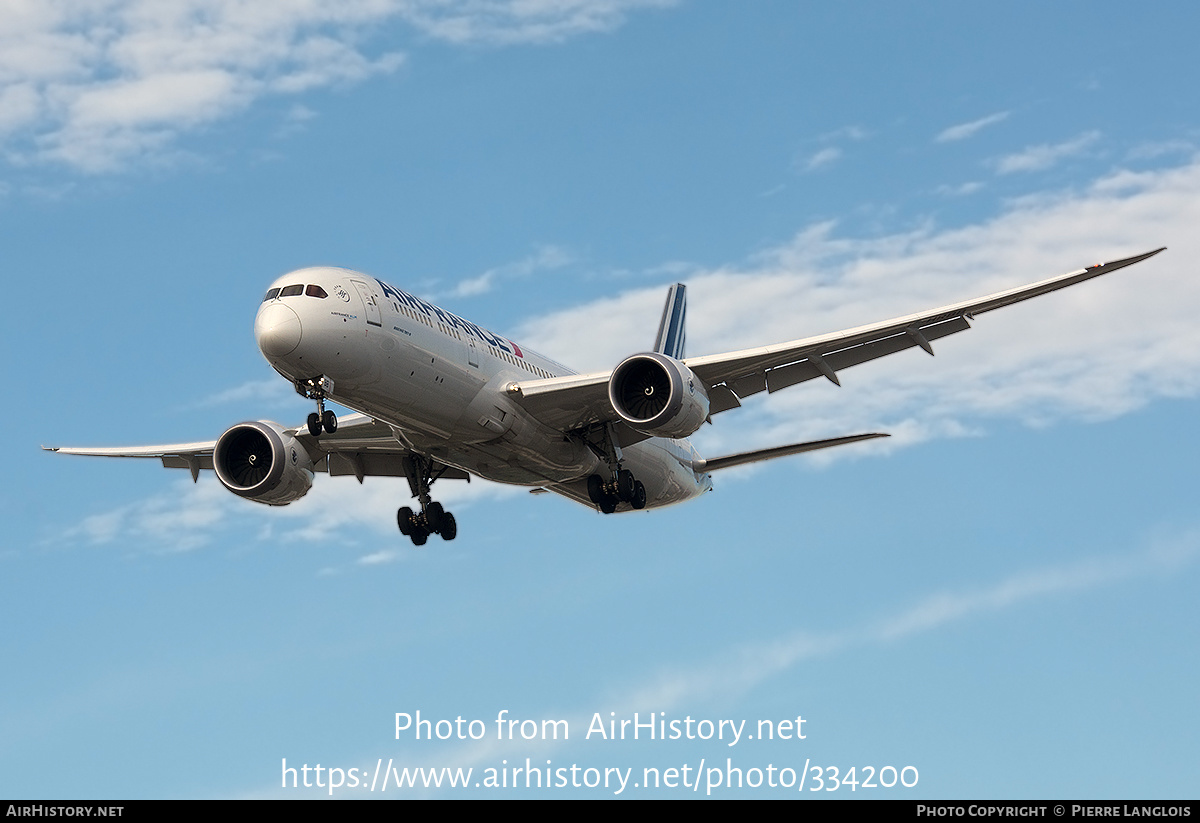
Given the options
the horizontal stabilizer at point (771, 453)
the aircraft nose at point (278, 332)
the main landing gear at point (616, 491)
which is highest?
the horizontal stabilizer at point (771, 453)

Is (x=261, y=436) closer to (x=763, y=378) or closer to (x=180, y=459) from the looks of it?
(x=180, y=459)

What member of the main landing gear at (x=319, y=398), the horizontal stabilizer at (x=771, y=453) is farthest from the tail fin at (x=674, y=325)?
the main landing gear at (x=319, y=398)

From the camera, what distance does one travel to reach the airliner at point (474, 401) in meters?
30.4

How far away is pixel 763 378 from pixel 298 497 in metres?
12.3

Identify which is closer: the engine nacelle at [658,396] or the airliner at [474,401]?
the airliner at [474,401]

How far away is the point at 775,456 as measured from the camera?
129 ft


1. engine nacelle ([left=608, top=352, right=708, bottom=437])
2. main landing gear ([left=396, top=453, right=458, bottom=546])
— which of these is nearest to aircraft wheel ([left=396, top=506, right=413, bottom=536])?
main landing gear ([left=396, top=453, right=458, bottom=546])

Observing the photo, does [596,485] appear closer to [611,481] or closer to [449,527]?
[611,481]

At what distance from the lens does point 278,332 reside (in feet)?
97.3

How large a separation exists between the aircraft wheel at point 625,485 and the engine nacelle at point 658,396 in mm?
4047

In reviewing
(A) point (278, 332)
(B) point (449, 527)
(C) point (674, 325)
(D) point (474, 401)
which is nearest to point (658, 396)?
(D) point (474, 401)

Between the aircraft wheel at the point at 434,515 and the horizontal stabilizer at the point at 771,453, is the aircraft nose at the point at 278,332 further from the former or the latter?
the horizontal stabilizer at the point at 771,453

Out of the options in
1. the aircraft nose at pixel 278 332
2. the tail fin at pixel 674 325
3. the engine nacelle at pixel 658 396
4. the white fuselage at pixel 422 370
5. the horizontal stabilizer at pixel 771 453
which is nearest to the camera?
the aircraft nose at pixel 278 332

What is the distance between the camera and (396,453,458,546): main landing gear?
123ft
